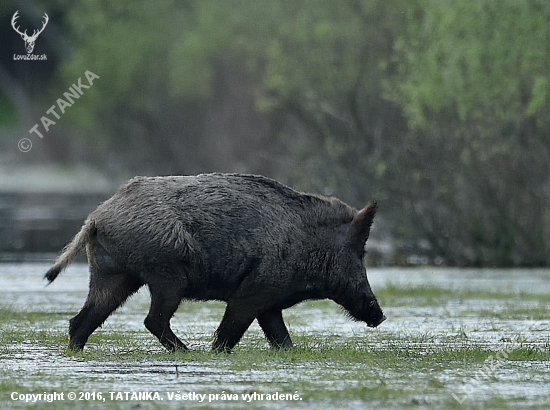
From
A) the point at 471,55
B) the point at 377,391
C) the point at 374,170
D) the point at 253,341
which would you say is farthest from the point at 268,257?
the point at 374,170

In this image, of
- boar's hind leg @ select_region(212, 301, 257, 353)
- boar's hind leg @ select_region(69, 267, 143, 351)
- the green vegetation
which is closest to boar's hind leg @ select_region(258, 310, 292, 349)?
the green vegetation

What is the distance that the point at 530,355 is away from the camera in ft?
42.5

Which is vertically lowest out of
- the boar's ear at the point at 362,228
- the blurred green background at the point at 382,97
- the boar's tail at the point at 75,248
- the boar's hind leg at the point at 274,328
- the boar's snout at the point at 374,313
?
the blurred green background at the point at 382,97

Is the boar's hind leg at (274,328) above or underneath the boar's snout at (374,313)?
underneath

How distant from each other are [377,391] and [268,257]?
3246 millimetres

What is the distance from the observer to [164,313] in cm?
1320

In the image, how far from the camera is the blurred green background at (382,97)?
27609mm

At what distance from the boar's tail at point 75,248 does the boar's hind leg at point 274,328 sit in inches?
72.6

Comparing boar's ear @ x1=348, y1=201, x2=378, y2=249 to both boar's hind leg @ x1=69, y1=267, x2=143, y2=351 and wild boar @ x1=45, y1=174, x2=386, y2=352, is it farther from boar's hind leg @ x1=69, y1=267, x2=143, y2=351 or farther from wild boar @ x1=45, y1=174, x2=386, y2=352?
boar's hind leg @ x1=69, y1=267, x2=143, y2=351

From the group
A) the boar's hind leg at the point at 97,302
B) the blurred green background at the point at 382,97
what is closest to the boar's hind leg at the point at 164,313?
the boar's hind leg at the point at 97,302

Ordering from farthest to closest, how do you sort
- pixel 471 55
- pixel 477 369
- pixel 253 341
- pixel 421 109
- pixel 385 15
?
pixel 385 15
pixel 421 109
pixel 471 55
pixel 253 341
pixel 477 369

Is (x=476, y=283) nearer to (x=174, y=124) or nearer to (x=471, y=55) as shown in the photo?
(x=471, y=55)

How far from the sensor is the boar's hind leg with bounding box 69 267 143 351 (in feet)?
43.9

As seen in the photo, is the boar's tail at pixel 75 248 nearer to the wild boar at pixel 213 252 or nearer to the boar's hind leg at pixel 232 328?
the wild boar at pixel 213 252
